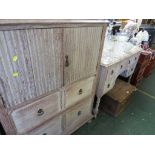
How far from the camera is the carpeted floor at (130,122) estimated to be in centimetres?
180

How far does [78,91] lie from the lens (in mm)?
1377

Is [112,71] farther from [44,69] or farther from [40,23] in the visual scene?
[40,23]

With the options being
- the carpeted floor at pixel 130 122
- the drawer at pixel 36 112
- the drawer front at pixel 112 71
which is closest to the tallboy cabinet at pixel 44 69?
the drawer at pixel 36 112

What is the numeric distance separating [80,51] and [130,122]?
53.9 inches

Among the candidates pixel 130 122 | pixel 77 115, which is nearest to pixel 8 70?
pixel 77 115

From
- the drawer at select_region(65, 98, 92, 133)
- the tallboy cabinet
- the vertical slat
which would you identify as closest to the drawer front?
the tallboy cabinet

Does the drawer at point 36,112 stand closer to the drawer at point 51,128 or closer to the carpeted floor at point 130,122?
the drawer at point 51,128

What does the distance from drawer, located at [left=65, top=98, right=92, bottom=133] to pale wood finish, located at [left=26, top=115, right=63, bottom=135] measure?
89 mm

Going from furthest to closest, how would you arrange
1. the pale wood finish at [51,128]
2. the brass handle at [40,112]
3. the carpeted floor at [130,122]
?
the carpeted floor at [130,122] < the pale wood finish at [51,128] < the brass handle at [40,112]

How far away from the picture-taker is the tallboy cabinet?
76cm

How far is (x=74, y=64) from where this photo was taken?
1133 millimetres

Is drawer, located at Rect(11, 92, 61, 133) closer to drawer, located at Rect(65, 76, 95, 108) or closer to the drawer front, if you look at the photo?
drawer, located at Rect(65, 76, 95, 108)

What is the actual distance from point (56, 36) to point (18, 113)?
59 cm
